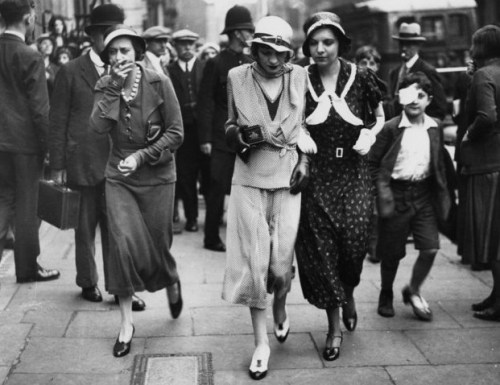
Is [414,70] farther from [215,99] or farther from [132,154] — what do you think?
[132,154]

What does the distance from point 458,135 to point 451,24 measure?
482 inches

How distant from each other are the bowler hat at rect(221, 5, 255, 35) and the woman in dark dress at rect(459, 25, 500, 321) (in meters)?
2.46

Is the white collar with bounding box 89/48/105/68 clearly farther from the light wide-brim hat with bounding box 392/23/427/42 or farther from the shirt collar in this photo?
A: the light wide-brim hat with bounding box 392/23/427/42

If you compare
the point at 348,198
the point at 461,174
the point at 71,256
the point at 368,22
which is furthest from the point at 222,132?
the point at 368,22

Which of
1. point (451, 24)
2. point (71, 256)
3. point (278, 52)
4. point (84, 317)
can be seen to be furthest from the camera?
point (451, 24)

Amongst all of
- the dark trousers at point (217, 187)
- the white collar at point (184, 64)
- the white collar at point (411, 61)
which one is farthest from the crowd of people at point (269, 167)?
the white collar at point (184, 64)

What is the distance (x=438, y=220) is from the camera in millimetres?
6293

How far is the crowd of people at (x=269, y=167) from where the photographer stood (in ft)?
17.0

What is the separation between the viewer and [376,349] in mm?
5555

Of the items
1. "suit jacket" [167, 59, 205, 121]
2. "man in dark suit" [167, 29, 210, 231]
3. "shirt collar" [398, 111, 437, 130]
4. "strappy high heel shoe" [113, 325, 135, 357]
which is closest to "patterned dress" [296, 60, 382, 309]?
Result: "shirt collar" [398, 111, 437, 130]

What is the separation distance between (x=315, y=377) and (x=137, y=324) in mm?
1523

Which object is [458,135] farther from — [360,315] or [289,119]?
[289,119]

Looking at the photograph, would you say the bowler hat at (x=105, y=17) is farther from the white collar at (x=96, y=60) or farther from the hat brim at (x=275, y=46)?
the hat brim at (x=275, y=46)

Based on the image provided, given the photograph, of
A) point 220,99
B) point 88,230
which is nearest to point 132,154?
point 88,230
